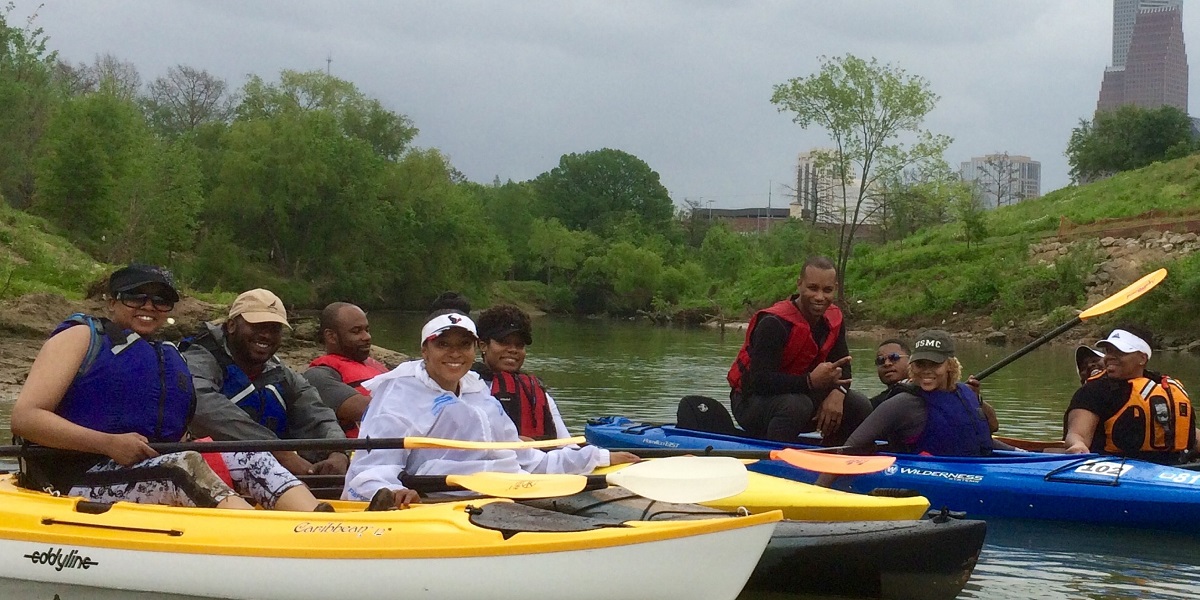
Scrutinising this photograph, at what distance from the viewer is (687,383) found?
1795cm

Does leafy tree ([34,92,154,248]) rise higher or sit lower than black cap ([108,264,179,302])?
higher

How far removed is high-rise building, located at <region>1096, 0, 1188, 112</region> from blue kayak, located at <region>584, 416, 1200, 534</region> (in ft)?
608

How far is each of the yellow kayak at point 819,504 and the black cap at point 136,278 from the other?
1940mm

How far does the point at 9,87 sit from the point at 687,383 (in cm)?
2462

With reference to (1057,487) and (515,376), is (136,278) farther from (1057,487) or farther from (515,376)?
(1057,487)

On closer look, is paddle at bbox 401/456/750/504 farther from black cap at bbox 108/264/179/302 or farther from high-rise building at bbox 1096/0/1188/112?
high-rise building at bbox 1096/0/1188/112

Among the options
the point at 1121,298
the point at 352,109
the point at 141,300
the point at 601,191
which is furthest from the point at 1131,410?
the point at 601,191

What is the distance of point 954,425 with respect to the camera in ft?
23.3

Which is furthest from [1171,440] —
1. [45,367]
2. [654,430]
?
[45,367]

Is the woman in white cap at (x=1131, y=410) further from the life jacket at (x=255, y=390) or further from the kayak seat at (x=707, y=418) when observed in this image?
the life jacket at (x=255, y=390)

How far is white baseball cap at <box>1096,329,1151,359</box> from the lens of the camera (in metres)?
7.12

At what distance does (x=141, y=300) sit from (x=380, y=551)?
54.2 inches

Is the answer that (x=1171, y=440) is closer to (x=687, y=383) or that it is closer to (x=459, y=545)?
(x=459, y=545)

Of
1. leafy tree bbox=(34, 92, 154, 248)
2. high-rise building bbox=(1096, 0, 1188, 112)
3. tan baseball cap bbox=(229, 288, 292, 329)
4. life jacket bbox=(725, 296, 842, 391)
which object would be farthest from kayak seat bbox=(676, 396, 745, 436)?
high-rise building bbox=(1096, 0, 1188, 112)
